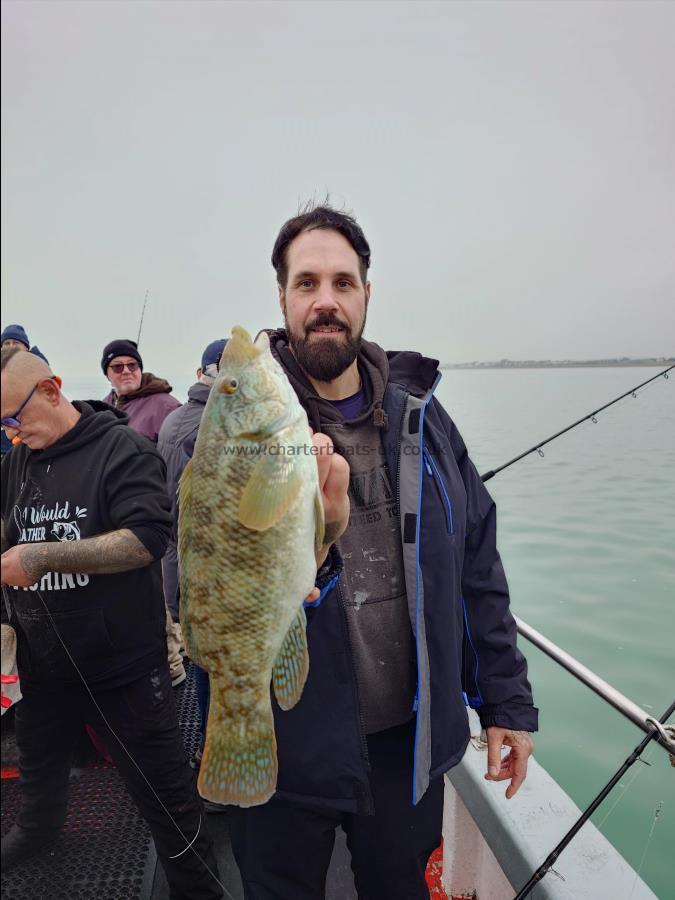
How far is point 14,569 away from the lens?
3.34 feet

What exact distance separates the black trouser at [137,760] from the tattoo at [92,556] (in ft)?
0.92

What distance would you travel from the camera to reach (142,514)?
6.75 feet

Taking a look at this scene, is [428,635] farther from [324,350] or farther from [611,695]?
[324,350]

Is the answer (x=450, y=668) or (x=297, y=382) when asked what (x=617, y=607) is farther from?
(x=297, y=382)

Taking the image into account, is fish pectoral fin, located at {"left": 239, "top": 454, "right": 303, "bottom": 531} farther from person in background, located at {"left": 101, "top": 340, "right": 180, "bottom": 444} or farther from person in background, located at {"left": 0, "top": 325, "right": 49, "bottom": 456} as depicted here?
person in background, located at {"left": 101, "top": 340, "right": 180, "bottom": 444}

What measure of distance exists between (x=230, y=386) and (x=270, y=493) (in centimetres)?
37

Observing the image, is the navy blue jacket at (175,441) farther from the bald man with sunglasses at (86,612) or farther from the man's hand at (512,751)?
the man's hand at (512,751)

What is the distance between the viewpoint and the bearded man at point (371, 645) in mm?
1911

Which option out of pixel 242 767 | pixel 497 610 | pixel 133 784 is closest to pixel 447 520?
pixel 497 610

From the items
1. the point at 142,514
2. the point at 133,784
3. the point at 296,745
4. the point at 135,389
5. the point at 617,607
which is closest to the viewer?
the point at 133,784

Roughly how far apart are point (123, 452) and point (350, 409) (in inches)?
39.3

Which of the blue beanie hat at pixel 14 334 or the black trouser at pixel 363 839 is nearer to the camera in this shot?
the blue beanie hat at pixel 14 334

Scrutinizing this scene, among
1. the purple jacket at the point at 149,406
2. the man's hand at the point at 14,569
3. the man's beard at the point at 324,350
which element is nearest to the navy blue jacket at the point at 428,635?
the man's beard at the point at 324,350

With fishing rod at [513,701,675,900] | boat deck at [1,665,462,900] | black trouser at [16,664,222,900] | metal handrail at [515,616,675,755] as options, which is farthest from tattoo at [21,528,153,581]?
metal handrail at [515,616,675,755]
